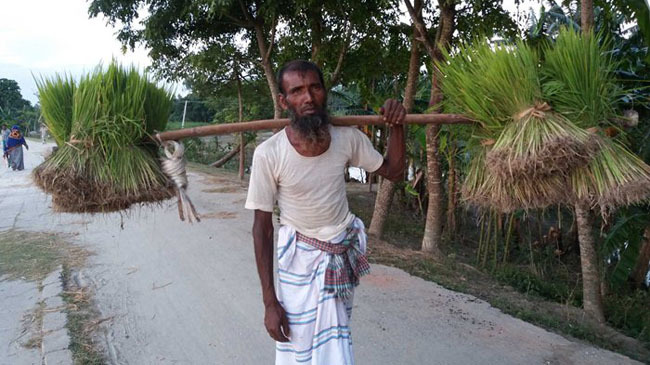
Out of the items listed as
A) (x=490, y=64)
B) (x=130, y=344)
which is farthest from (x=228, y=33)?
(x=490, y=64)

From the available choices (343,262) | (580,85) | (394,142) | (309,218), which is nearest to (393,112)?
(394,142)

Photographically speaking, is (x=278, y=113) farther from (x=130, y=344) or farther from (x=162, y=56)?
(x=130, y=344)

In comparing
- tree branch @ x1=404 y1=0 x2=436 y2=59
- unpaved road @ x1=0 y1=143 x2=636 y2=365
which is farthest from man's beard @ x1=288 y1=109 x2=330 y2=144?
tree branch @ x1=404 y1=0 x2=436 y2=59

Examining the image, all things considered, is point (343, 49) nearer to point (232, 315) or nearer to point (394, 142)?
point (232, 315)

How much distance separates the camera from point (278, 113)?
9.37 meters

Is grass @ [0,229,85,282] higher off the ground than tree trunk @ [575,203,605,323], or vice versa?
tree trunk @ [575,203,605,323]

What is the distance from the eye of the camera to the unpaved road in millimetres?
3812

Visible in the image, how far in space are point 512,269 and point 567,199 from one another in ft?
17.2

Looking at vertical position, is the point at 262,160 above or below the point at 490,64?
below

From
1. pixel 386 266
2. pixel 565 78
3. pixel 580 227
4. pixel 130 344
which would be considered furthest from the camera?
pixel 386 266

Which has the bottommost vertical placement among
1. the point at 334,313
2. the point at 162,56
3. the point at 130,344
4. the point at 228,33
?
the point at 130,344

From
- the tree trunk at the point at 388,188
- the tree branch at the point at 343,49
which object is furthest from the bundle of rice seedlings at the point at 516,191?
the tree branch at the point at 343,49

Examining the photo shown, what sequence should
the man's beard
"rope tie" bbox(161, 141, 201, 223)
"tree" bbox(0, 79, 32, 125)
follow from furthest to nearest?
"tree" bbox(0, 79, 32, 125)
"rope tie" bbox(161, 141, 201, 223)
the man's beard

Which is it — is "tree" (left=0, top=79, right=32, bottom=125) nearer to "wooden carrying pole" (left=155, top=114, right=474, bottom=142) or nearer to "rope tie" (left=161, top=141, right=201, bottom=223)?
"rope tie" (left=161, top=141, right=201, bottom=223)
